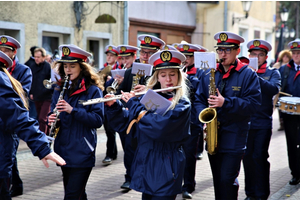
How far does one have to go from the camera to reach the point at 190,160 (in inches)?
262

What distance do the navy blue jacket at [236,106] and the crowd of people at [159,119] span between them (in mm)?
11

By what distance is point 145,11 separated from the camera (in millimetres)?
18000

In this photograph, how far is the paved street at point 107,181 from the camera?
6.47 m

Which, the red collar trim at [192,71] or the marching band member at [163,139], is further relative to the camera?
the red collar trim at [192,71]

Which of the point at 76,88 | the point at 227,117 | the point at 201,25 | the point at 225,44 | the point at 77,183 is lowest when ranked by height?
the point at 77,183

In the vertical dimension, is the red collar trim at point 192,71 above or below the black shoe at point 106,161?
above

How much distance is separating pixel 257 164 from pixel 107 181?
2.49 m

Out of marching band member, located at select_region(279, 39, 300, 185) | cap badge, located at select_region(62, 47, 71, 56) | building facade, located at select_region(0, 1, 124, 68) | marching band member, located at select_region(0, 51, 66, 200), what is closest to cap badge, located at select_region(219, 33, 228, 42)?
cap badge, located at select_region(62, 47, 71, 56)

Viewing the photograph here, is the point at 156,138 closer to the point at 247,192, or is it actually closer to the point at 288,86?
the point at 247,192

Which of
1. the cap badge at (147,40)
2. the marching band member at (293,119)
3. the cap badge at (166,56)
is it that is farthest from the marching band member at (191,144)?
the cap badge at (166,56)

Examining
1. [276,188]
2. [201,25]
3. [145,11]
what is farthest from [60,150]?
[201,25]

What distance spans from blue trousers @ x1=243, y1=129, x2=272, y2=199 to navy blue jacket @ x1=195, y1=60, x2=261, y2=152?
1155 mm

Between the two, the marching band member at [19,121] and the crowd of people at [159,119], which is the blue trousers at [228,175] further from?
the marching band member at [19,121]

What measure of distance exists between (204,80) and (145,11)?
518 inches
